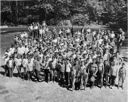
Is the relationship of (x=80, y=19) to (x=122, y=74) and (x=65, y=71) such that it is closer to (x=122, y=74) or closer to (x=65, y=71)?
(x=65, y=71)

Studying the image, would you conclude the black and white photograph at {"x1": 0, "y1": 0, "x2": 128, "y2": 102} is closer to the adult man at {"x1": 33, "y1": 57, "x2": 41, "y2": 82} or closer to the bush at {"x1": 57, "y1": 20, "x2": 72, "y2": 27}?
→ the adult man at {"x1": 33, "y1": 57, "x2": 41, "y2": 82}

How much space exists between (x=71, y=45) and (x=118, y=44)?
5076 millimetres

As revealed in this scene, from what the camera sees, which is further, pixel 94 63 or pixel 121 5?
pixel 121 5

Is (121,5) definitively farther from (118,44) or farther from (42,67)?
(42,67)

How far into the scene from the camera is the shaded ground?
14812 millimetres

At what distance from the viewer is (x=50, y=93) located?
15.5m

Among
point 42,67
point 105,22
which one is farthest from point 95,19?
point 42,67

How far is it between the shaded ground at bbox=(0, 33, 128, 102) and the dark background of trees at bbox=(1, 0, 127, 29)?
2769 centimetres

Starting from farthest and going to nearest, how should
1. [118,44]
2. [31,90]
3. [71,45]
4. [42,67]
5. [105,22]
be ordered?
[105,22] < [118,44] < [71,45] < [42,67] < [31,90]

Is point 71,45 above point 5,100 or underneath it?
above

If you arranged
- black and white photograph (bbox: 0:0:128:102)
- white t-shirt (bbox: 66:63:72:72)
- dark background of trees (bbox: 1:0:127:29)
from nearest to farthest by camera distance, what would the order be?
black and white photograph (bbox: 0:0:128:102)
white t-shirt (bbox: 66:63:72:72)
dark background of trees (bbox: 1:0:127:29)

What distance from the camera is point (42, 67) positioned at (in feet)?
55.9

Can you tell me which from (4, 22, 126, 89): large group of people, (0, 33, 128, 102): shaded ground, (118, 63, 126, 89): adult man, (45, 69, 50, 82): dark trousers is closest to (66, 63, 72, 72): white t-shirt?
(4, 22, 126, 89): large group of people

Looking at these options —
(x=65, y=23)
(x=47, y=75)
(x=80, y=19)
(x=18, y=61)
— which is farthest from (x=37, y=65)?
(x=65, y=23)
